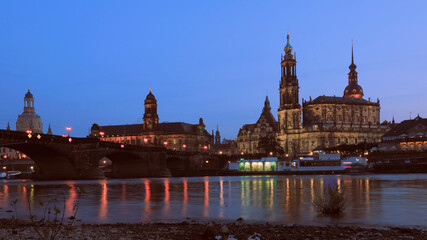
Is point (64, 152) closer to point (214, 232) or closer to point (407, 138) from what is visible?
point (214, 232)

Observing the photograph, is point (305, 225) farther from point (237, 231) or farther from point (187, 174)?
point (187, 174)

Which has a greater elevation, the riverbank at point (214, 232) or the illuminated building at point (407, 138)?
the illuminated building at point (407, 138)

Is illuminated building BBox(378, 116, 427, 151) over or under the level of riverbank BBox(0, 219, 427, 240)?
over

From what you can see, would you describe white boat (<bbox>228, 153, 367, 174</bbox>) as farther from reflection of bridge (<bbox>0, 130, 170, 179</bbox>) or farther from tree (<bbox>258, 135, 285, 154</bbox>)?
tree (<bbox>258, 135, 285, 154</bbox>)

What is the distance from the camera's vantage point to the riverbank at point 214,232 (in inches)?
704

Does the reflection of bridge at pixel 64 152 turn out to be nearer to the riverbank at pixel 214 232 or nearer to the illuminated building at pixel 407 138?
the riverbank at pixel 214 232

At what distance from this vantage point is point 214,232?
18.1 meters

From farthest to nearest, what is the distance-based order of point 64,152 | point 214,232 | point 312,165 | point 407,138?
1. point 407,138
2. point 312,165
3. point 64,152
4. point 214,232

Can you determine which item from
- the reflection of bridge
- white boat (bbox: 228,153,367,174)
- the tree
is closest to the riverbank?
the reflection of bridge

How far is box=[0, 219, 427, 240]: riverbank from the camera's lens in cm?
1789

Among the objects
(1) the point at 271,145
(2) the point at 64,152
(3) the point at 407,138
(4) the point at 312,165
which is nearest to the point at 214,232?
(2) the point at 64,152

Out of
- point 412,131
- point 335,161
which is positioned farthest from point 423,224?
point 412,131

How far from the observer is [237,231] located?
19422 mm

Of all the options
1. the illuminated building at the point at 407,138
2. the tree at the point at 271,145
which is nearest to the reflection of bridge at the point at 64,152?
the tree at the point at 271,145
